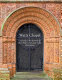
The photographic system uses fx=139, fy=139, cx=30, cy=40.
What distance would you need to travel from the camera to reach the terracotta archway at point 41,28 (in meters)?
6.87

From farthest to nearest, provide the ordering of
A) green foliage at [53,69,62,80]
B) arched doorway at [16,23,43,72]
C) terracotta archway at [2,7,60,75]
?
1. arched doorway at [16,23,43,72]
2. terracotta archway at [2,7,60,75]
3. green foliage at [53,69,62,80]

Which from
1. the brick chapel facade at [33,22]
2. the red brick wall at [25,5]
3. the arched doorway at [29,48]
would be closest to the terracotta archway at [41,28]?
the brick chapel facade at [33,22]

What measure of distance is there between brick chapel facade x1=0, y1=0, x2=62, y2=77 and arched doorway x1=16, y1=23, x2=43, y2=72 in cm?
32

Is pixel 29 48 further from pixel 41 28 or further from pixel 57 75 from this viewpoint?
pixel 57 75

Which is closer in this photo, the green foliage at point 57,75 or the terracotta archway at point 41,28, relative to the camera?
the green foliage at point 57,75

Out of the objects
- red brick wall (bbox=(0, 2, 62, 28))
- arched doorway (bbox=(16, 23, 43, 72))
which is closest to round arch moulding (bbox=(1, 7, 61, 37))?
red brick wall (bbox=(0, 2, 62, 28))

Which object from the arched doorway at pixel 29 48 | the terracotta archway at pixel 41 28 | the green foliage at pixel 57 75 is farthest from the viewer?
the arched doorway at pixel 29 48

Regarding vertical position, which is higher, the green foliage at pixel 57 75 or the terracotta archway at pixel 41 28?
the terracotta archway at pixel 41 28

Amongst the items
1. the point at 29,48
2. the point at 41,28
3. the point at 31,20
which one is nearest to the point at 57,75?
the point at 29,48

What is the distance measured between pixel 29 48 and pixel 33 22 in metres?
1.39

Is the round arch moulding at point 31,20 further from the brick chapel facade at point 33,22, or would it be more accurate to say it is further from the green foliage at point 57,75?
the green foliage at point 57,75

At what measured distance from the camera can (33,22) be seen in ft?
23.7

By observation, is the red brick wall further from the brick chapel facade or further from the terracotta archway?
the terracotta archway

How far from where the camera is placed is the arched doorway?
7.41 metres
